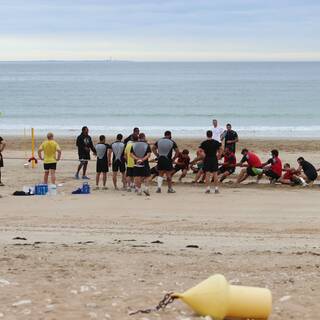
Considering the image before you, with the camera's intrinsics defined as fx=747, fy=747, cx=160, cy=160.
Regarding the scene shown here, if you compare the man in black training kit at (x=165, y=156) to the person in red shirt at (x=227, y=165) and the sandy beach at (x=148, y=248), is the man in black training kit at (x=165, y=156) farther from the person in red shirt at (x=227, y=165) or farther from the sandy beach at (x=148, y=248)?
the person in red shirt at (x=227, y=165)

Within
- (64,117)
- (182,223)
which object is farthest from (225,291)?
(64,117)

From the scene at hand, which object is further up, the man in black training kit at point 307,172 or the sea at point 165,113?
the sea at point 165,113

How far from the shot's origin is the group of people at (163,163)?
15.0 metres

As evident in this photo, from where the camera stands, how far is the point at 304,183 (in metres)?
16.0

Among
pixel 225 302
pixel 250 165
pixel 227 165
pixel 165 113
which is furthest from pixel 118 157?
pixel 165 113

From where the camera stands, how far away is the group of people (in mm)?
14953

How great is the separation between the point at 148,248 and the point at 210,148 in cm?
620

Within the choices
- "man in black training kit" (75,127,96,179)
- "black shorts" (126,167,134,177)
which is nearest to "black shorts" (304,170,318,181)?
"black shorts" (126,167,134,177)

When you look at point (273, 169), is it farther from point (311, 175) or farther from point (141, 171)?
point (141, 171)

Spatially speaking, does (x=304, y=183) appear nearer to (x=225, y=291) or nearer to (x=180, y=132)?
(x=225, y=291)

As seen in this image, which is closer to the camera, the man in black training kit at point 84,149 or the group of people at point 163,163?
the group of people at point 163,163

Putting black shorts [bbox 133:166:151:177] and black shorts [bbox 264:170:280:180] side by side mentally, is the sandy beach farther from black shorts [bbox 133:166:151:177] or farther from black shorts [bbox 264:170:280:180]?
black shorts [bbox 133:166:151:177]

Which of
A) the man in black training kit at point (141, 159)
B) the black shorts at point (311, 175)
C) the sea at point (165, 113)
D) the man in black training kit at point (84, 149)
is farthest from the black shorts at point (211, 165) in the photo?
the sea at point (165, 113)

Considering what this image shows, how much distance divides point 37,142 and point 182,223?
19.0 meters
